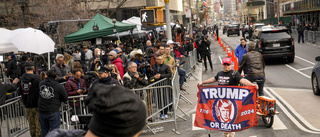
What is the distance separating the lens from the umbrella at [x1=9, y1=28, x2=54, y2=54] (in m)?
10.5

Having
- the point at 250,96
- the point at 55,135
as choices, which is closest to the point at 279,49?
the point at 250,96

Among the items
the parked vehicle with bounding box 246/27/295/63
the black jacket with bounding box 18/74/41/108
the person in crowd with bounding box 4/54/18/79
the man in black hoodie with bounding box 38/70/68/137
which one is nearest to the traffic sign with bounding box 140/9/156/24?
the person in crowd with bounding box 4/54/18/79

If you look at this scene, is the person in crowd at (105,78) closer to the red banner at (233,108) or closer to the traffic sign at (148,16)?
the red banner at (233,108)

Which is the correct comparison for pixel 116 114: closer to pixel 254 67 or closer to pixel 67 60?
pixel 254 67

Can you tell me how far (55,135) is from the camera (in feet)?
6.37

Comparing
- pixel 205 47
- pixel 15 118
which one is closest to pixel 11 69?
pixel 15 118

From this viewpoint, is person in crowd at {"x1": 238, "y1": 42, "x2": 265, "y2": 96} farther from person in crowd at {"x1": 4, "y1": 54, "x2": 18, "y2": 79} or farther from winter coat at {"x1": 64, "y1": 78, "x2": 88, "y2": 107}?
person in crowd at {"x1": 4, "y1": 54, "x2": 18, "y2": 79}

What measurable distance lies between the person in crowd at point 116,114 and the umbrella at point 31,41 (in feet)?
29.9

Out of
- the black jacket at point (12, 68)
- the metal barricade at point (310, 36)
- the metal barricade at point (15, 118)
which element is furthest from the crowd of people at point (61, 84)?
the metal barricade at point (310, 36)

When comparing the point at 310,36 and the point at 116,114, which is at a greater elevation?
the point at 116,114

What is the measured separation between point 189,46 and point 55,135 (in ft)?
55.1

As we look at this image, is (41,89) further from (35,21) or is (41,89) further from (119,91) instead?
(35,21)

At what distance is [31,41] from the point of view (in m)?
10.5

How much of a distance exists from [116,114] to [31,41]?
31.4 ft
